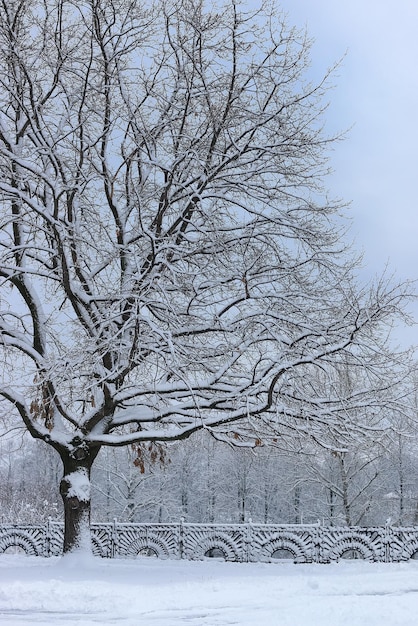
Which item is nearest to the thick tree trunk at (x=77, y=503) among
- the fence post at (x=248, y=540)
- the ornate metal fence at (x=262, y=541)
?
the ornate metal fence at (x=262, y=541)

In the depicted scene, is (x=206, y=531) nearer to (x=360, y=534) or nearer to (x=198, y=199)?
(x=360, y=534)

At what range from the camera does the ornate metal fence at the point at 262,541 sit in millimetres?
18484

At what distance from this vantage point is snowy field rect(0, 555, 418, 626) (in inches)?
313

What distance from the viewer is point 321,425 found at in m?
14.7

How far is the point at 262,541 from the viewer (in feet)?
61.3

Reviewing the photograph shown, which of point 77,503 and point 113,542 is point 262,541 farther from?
point 77,503

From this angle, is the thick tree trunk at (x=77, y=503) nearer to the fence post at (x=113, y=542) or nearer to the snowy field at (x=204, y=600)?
the snowy field at (x=204, y=600)

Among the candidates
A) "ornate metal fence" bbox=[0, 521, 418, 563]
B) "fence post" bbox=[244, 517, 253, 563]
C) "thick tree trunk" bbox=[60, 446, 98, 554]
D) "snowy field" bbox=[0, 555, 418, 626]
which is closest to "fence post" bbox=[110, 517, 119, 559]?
"ornate metal fence" bbox=[0, 521, 418, 563]

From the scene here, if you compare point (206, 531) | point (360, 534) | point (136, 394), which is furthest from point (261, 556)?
point (136, 394)

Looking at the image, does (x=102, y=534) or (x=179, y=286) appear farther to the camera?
(x=102, y=534)

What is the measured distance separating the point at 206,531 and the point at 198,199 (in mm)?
9254

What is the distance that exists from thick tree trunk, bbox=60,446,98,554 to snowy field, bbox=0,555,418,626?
1156mm

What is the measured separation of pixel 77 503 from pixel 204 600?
240 inches

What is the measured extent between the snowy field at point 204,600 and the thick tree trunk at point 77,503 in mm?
1156
